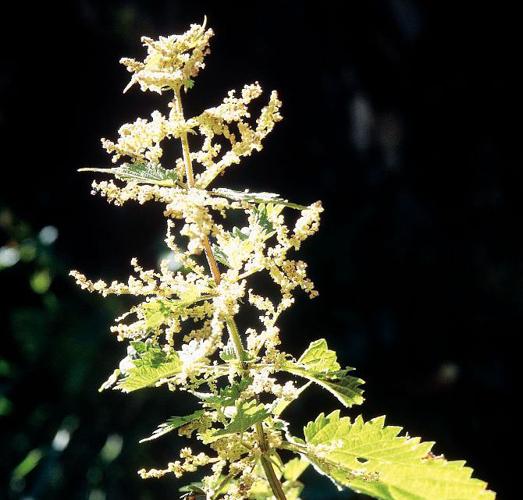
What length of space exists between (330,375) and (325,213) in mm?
4064

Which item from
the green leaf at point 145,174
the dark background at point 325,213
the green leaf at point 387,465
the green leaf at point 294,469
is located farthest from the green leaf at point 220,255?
the dark background at point 325,213

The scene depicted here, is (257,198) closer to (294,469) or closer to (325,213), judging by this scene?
(294,469)

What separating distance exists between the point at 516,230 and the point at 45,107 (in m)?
3.68

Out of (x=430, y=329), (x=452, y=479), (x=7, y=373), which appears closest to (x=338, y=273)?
(x=430, y=329)

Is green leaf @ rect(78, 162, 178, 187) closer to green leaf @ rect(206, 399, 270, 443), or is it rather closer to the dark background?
green leaf @ rect(206, 399, 270, 443)

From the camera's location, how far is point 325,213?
510 centimetres

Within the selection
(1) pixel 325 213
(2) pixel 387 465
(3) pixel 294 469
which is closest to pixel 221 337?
(2) pixel 387 465

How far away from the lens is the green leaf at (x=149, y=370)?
1007 mm

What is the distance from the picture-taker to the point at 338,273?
4789mm

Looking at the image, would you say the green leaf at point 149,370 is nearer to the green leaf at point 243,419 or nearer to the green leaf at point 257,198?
the green leaf at point 243,419

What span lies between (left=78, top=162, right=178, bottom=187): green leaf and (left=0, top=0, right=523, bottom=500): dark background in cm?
342

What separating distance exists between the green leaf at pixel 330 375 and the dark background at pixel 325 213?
3.28 meters

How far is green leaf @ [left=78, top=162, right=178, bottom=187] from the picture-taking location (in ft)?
3.28

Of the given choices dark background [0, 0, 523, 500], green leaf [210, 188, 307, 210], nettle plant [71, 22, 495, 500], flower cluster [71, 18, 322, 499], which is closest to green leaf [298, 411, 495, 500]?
nettle plant [71, 22, 495, 500]
